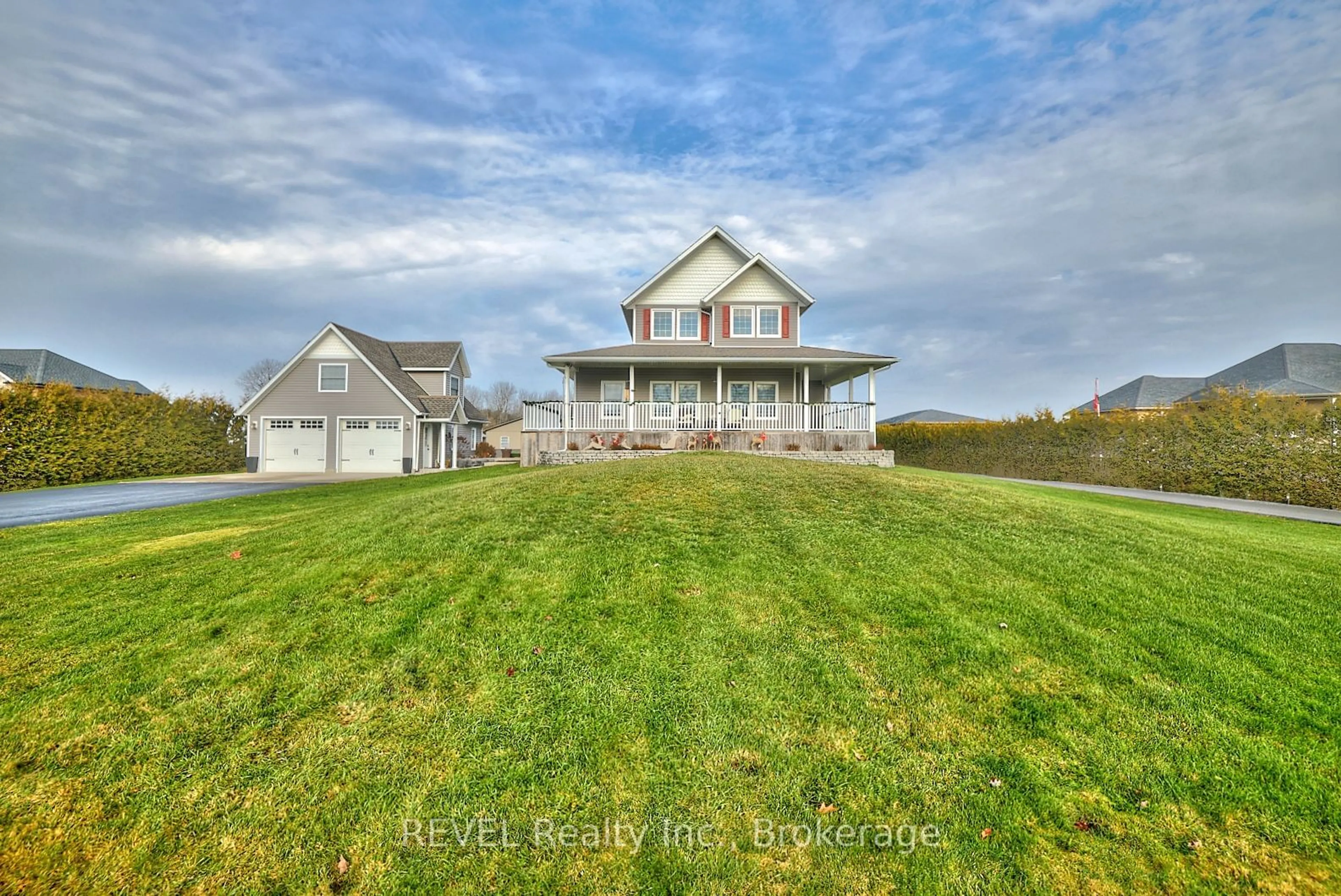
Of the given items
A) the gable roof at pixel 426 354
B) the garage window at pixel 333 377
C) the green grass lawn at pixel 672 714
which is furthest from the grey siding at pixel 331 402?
the green grass lawn at pixel 672 714

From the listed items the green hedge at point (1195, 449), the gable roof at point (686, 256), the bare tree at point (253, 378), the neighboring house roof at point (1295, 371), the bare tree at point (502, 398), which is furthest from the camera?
the bare tree at point (502, 398)

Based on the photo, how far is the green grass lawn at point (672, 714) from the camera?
220cm

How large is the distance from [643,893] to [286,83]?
19737 mm

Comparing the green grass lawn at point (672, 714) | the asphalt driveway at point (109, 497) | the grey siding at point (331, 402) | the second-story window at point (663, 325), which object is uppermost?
the second-story window at point (663, 325)

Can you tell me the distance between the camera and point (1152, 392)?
108 ft

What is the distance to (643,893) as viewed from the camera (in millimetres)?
2033

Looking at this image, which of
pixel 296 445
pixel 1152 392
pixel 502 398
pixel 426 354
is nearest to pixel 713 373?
pixel 426 354

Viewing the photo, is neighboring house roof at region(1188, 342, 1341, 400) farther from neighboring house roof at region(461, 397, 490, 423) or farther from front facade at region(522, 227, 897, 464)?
neighboring house roof at region(461, 397, 490, 423)

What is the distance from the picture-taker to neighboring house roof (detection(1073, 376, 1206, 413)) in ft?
105

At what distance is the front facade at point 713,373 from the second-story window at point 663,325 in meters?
0.04

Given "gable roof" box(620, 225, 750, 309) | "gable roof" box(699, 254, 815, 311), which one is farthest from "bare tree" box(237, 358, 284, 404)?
"gable roof" box(699, 254, 815, 311)

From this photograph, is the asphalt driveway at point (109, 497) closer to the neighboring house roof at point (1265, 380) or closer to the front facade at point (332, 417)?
the front facade at point (332, 417)

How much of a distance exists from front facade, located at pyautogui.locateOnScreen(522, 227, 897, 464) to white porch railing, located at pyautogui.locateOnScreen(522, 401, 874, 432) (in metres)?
0.03

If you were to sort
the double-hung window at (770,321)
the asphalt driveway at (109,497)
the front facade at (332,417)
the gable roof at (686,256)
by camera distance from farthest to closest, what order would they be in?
the front facade at (332,417)
the double-hung window at (770,321)
the gable roof at (686,256)
the asphalt driveway at (109,497)
